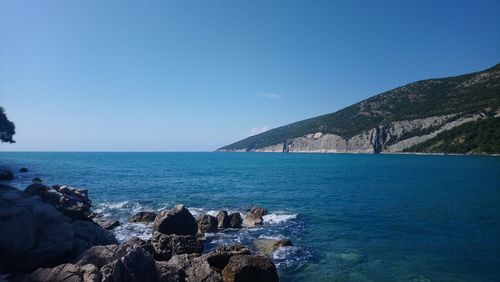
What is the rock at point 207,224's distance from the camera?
2686 centimetres

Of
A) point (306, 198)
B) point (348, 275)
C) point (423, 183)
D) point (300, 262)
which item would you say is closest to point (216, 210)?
point (306, 198)

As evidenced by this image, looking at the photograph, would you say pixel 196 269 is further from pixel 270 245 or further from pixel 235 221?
pixel 235 221

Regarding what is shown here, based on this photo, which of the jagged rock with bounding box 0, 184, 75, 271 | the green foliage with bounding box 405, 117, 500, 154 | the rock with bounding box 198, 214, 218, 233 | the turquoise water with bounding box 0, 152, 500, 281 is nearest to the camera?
the jagged rock with bounding box 0, 184, 75, 271

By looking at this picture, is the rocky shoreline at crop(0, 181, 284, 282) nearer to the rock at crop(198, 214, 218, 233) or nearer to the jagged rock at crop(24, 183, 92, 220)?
the rock at crop(198, 214, 218, 233)

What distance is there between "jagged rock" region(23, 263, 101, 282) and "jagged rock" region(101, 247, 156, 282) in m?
0.32

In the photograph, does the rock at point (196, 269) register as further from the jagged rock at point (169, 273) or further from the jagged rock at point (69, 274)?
the jagged rock at point (69, 274)

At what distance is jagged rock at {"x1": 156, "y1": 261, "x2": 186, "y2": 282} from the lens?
1268cm

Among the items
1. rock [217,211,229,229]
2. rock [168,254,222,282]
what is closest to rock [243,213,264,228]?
rock [217,211,229,229]

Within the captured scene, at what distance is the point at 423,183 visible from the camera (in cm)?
5578

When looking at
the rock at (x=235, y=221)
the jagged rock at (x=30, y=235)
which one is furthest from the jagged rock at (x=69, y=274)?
the rock at (x=235, y=221)

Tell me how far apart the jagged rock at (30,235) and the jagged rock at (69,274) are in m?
2.41

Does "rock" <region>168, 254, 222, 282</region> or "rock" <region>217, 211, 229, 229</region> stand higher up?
"rock" <region>168, 254, 222, 282</region>

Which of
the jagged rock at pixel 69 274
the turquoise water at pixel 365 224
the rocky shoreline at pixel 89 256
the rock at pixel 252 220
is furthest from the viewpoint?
the rock at pixel 252 220

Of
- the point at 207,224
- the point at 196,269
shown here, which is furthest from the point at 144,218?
the point at 196,269
